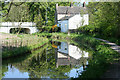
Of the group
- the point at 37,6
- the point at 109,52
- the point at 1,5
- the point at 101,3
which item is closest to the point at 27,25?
the point at 37,6

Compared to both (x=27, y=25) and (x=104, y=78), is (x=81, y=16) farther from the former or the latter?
(x=104, y=78)

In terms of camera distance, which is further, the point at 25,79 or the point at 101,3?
the point at 101,3

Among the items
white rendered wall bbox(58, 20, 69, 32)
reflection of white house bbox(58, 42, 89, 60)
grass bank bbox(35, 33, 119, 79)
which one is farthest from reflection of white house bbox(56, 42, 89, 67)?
white rendered wall bbox(58, 20, 69, 32)

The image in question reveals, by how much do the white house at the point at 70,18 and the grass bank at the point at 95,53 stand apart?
577 centimetres

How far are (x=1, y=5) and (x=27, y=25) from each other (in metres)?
41.6

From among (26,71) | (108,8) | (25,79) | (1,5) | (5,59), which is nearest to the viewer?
(25,79)

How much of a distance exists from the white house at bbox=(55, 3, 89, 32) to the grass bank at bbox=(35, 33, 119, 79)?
5.77 meters

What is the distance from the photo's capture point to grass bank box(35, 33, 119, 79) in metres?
8.80

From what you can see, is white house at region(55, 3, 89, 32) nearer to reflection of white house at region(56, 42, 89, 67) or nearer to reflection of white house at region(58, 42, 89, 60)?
reflection of white house at region(58, 42, 89, 60)

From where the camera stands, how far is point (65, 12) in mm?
52594

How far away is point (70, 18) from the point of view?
43250mm

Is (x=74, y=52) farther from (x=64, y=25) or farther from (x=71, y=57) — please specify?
(x=64, y=25)

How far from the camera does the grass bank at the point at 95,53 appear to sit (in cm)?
880

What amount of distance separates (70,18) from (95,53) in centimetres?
2796
